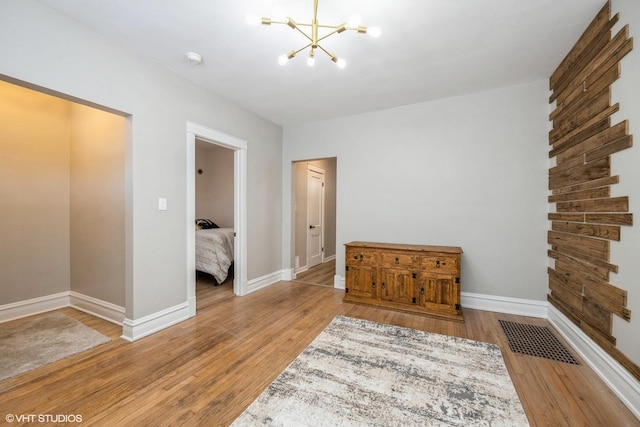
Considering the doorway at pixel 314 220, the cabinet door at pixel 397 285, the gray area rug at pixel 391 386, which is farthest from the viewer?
the doorway at pixel 314 220

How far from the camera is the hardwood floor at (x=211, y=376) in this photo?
5.16 feet

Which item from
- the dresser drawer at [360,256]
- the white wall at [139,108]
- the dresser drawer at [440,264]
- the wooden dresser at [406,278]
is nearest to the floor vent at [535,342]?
the wooden dresser at [406,278]

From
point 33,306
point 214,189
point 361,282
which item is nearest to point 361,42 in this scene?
point 361,282

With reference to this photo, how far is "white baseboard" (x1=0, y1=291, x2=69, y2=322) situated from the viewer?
9.28 feet

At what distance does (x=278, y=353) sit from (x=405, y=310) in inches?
63.9

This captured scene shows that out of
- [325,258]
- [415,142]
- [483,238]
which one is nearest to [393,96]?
[415,142]

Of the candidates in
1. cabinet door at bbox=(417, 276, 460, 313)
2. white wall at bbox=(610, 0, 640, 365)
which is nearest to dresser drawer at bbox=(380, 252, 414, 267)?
cabinet door at bbox=(417, 276, 460, 313)

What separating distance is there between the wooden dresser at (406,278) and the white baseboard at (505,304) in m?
0.47

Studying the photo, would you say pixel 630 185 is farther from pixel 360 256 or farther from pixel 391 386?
pixel 360 256

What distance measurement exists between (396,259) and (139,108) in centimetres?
317

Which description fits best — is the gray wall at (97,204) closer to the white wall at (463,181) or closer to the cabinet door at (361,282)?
the cabinet door at (361,282)

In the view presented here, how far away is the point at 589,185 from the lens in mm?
2158

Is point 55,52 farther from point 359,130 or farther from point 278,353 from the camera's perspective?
point 359,130

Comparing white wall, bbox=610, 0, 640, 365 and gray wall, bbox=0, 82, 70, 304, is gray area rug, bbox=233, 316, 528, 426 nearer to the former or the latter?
white wall, bbox=610, 0, 640, 365
